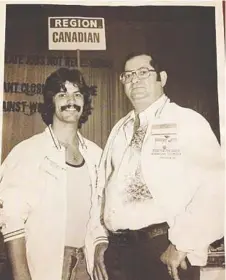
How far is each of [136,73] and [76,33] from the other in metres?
0.08

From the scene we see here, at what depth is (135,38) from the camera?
1.67ft

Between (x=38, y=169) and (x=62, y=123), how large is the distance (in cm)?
5

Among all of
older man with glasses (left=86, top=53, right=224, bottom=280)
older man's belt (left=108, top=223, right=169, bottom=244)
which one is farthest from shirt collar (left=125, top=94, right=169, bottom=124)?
older man's belt (left=108, top=223, right=169, bottom=244)

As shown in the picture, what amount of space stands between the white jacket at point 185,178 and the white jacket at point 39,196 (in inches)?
1.3

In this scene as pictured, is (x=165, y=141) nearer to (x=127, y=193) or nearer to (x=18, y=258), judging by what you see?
(x=127, y=193)

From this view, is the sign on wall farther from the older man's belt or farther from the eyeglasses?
the older man's belt

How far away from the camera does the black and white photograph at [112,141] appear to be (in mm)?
465

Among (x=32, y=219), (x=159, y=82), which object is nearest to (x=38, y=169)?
(x=32, y=219)

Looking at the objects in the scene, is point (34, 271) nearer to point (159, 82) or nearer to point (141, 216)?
point (141, 216)

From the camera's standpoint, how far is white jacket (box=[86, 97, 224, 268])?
1.54 ft

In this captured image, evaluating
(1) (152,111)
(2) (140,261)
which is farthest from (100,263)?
(1) (152,111)

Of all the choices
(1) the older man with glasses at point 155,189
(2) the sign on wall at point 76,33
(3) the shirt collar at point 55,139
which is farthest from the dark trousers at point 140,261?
(2) the sign on wall at point 76,33

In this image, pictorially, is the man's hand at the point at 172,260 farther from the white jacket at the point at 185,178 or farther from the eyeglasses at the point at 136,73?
the eyeglasses at the point at 136,73

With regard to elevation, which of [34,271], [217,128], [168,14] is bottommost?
[34,271]
